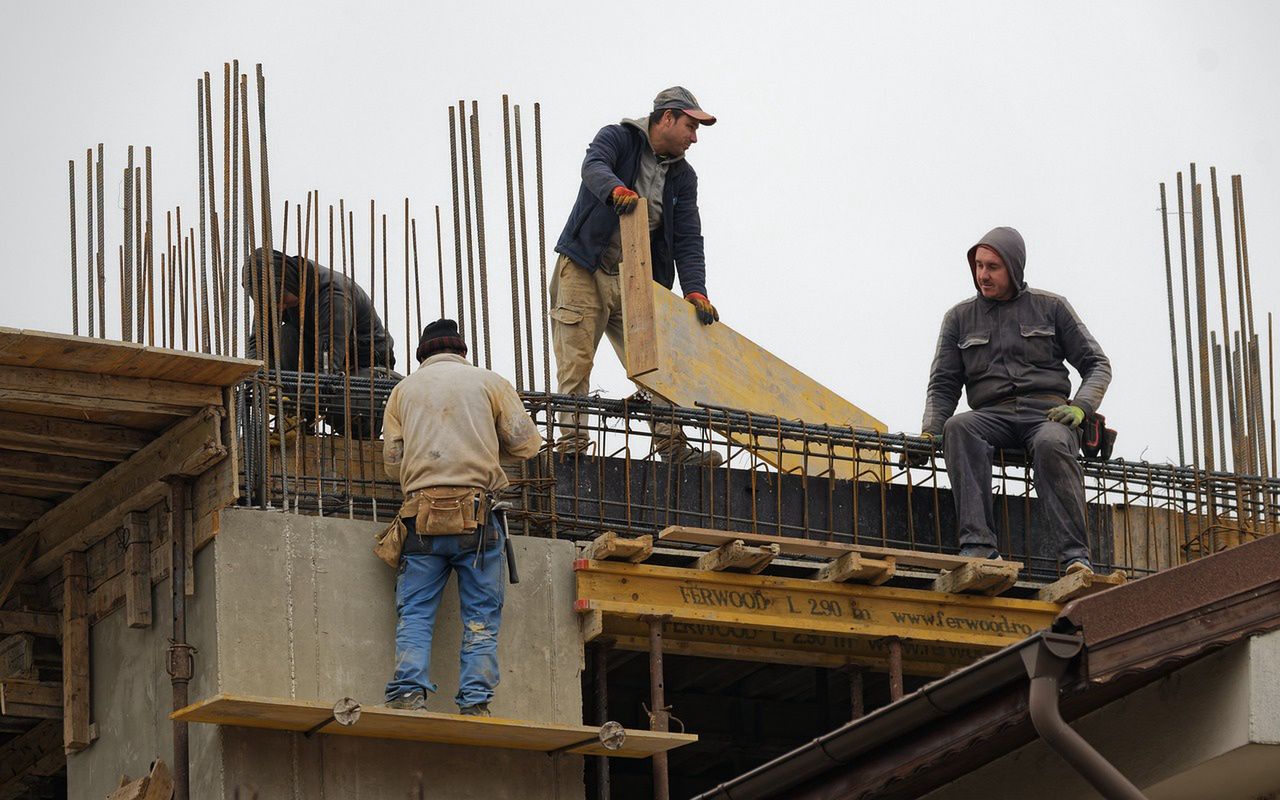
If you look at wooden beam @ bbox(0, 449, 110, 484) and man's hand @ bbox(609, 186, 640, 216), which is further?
man's hand @ bbox(609, 186, 640, 216)

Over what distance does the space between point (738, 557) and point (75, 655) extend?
13.0 feet

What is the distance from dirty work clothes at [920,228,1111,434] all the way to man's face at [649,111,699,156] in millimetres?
2045

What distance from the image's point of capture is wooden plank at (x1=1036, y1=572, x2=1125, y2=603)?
48.0 feet

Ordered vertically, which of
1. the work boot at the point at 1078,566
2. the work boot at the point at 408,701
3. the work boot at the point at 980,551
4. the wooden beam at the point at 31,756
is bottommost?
the wooden beam at the point at 31,756

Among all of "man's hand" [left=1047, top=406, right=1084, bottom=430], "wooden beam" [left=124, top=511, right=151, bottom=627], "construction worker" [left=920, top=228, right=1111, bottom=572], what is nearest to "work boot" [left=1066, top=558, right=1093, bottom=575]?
"construction worker" [left=920, top=228, right=1111, bottom=572]

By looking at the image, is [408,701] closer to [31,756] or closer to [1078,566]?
[31,756]

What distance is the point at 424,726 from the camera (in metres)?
12.6

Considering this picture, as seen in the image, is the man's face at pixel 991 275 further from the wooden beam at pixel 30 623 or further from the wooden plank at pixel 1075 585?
the wooden beam at pixel 30 623

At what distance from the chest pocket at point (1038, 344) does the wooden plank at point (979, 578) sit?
5.21 ft

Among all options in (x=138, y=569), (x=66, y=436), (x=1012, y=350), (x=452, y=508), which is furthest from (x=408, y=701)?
(x=1012, y=350)

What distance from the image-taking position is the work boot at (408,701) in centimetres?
1254

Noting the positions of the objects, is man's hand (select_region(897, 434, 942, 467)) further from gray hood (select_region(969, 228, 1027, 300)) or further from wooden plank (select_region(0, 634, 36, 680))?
wooden plank (select_region(0, 634, 36, 680))

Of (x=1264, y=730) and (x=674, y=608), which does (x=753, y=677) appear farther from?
(x=1264, y=730)

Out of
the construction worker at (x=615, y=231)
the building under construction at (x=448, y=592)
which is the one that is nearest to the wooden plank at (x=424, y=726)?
the building under construction at (x=448, y=592)
